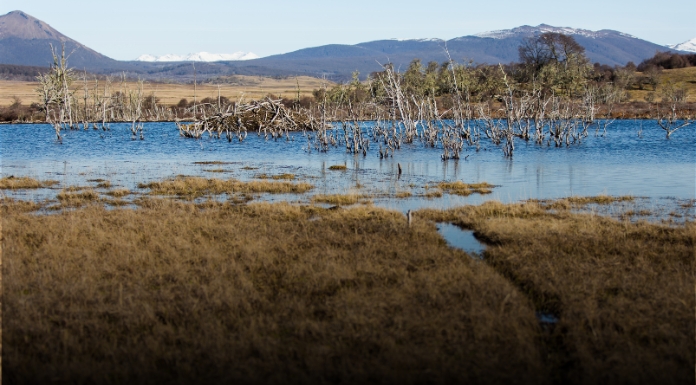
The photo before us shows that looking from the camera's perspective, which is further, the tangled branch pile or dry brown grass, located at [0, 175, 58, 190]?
the tangled branch pile

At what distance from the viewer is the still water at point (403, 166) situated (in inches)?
903

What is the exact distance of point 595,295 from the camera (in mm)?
9734

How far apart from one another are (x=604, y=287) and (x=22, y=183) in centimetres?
2277

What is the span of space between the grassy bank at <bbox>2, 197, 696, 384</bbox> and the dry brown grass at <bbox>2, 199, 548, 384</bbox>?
0.03m

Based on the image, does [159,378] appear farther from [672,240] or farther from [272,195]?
[272,195]

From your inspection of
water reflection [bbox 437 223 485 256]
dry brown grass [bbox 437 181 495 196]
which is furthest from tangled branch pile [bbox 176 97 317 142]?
water reflection [bbox 437 223 485 256]

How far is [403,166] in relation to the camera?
105 ft

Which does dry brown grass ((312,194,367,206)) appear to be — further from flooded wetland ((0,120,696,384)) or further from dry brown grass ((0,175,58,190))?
dry brown grass ((0,175,58,190))

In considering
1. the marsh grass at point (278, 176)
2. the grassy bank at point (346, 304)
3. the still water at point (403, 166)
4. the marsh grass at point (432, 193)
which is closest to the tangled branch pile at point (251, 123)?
the still water at point (403, 166)

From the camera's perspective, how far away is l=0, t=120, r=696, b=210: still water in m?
22.9

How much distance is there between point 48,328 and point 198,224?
696 cm

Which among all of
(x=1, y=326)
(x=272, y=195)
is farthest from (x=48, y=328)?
(x=272, y=195)

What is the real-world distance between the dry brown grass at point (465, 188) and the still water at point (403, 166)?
545 mm

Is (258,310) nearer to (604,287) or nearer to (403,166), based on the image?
(604,287)
